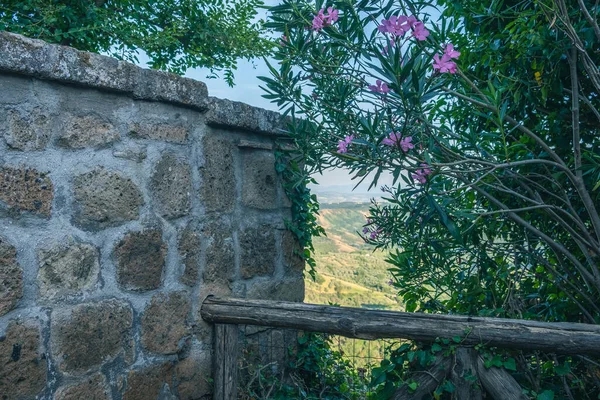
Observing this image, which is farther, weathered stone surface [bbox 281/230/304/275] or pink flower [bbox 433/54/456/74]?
weathered stone surface [bbox 281/230/304/275]

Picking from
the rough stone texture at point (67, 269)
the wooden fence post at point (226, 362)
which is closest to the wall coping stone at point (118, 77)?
the rough stone texture at point (67, 269)

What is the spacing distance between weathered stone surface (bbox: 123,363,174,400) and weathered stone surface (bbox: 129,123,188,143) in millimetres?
1018

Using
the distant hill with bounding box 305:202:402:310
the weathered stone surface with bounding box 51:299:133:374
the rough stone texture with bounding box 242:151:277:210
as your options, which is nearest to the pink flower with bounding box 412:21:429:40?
the rough stone texture with bounding box 242:151:277:210

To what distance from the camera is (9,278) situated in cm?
176

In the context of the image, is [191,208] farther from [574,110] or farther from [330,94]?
[574,110]

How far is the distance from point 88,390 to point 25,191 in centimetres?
81

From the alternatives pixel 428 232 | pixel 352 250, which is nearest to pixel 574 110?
pixel 428 232

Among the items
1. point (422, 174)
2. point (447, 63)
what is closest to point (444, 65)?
point (447, 63)

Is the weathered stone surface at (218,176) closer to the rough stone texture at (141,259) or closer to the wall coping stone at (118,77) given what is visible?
the wall coping stone at (118,77)

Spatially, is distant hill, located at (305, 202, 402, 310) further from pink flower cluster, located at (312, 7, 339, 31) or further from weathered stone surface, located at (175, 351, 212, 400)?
pink flower cluster, located at (312, 7, 339, 31)

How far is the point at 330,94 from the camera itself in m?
2.57

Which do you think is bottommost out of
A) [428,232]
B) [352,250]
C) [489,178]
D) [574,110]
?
[352,250]

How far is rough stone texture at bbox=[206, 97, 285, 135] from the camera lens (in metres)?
2.52

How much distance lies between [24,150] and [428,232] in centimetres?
214
